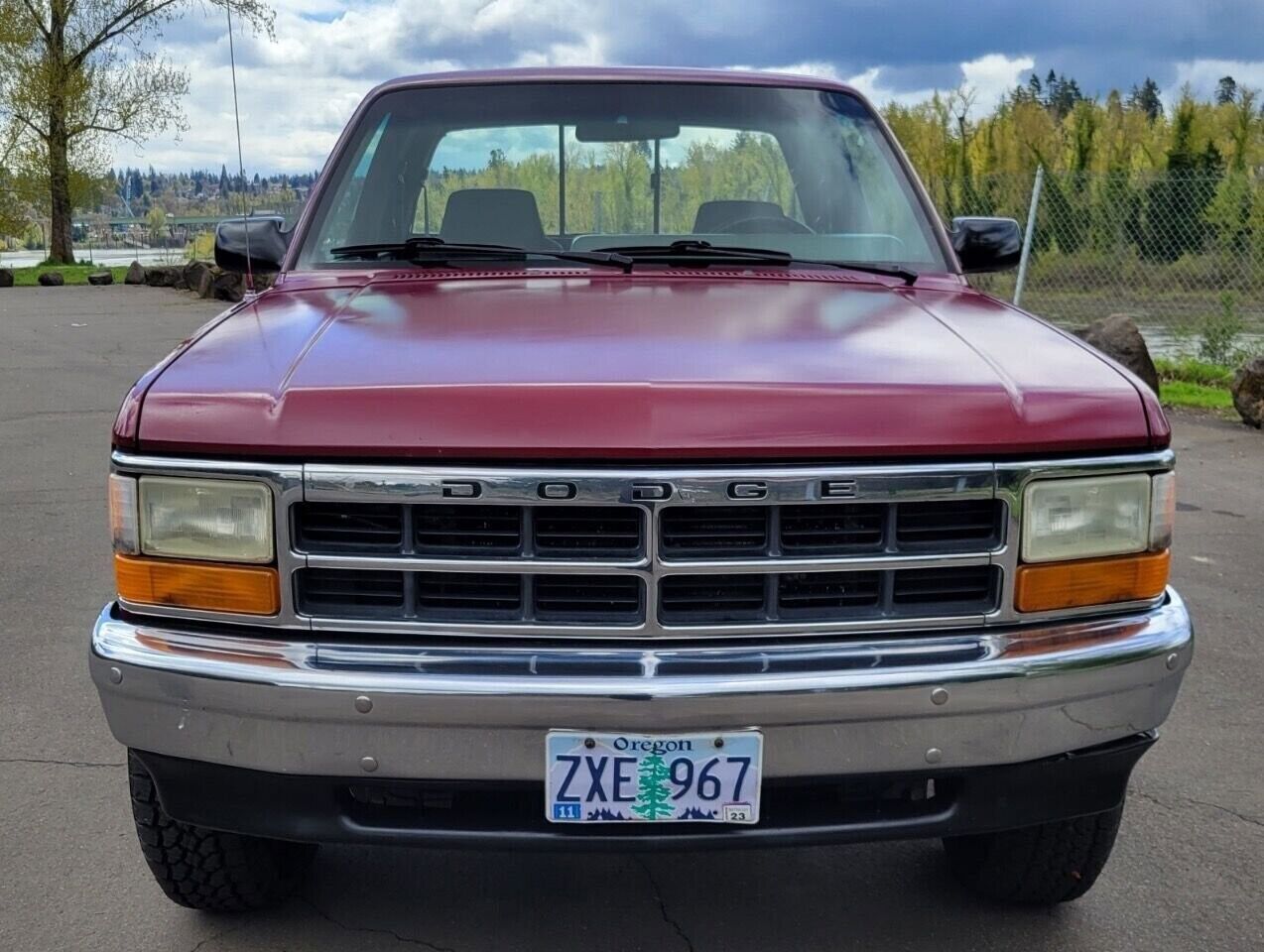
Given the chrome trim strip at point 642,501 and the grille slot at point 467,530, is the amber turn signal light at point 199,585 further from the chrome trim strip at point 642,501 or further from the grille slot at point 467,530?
the grille slot at point 467,530

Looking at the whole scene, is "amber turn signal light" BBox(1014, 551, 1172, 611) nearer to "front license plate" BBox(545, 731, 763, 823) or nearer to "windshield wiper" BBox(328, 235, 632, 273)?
"front license plate" BBox(545, 731, 763, 823)

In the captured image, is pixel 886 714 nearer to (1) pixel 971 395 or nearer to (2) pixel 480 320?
(1) pixel 971 395

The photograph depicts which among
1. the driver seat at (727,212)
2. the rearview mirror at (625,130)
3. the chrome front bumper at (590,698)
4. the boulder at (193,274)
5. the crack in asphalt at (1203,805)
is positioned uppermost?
the rearview mirror at (625,130)

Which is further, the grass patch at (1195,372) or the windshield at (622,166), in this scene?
the grass patch at (1195,372)

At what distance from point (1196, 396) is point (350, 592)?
9.33m

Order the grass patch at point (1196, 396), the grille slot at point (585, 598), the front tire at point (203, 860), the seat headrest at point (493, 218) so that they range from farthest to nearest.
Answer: the grass patch at point (1196, 396) < the seat headrest at point (493, 218) < the front tire at point (203, 860) < the grille slot at point (585, 598)

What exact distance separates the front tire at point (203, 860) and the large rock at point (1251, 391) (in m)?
7.96

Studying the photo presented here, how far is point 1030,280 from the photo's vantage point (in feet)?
45.9

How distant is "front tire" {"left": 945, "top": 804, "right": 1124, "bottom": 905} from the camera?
260 cm

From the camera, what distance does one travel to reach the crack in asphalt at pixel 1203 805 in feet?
10.4

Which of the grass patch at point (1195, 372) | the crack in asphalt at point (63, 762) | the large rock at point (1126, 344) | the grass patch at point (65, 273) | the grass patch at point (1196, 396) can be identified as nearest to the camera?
the crack in asphalt at point (63, 762)

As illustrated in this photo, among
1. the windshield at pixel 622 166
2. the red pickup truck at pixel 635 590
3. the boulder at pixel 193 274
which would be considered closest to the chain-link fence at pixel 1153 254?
the windshield at pixel 622 166

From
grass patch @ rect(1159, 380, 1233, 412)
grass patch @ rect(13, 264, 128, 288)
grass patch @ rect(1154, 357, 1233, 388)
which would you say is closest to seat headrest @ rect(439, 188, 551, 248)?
grass patch @ rect(1159, 380, 1233, 412)

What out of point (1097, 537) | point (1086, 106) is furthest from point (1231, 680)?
point (1086, 106)
